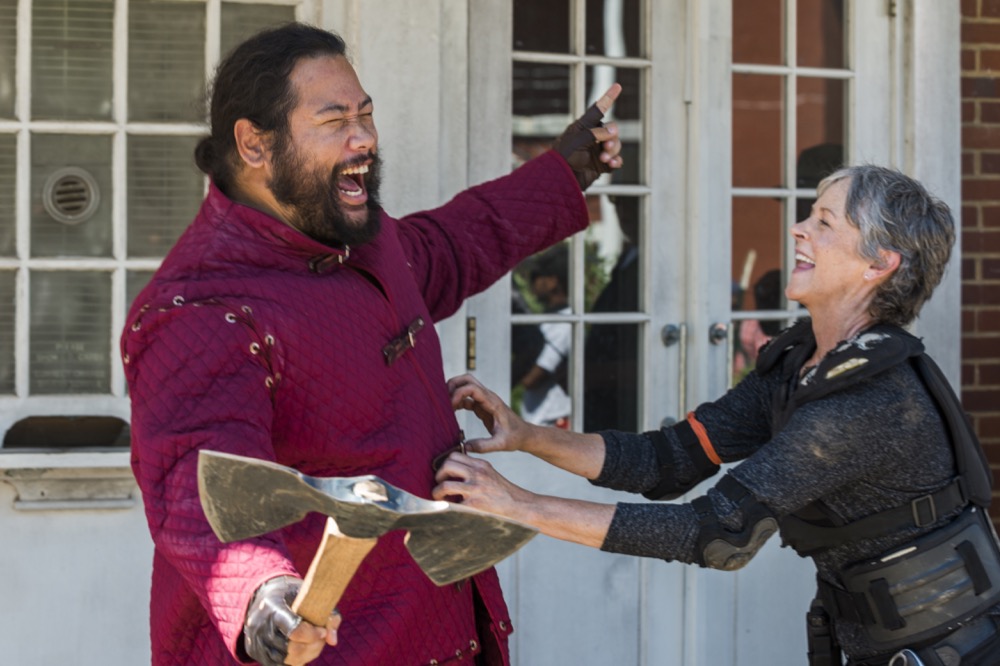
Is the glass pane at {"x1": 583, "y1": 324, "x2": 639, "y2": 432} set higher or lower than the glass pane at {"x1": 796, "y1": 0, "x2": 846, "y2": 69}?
lower

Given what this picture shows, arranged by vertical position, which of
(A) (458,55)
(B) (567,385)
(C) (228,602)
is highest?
(A) (458,55)

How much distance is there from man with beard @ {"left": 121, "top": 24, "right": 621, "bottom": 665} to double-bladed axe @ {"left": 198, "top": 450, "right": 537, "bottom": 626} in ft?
0.51

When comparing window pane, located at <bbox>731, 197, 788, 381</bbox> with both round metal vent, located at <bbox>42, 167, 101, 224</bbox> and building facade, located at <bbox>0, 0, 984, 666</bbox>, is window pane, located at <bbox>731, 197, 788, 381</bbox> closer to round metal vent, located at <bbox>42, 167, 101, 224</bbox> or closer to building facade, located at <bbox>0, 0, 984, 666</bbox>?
building facade, located at <bbox>0, 0, 984, 666</bbox>

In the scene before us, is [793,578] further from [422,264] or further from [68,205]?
[68,205]

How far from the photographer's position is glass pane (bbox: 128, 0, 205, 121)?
12.8 ft

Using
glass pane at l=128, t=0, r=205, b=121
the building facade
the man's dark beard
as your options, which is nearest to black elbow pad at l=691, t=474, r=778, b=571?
the man's dark beard

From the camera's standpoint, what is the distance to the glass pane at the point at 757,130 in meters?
4.54

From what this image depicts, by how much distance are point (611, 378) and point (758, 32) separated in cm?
124

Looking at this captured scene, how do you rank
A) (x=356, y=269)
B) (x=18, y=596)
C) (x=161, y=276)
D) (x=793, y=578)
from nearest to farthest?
(x=161, y=276)
(x=356, y=269)
(x=18, y=596)
(x=793, y=578)

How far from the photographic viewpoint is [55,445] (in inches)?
151

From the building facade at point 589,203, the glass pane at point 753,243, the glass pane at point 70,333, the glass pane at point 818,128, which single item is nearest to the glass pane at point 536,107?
the building facade at point 589,203

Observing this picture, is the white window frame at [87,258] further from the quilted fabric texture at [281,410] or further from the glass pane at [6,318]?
the quilted fabric texture at [281,410]

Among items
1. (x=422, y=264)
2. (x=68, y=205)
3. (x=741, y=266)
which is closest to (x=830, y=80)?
(x=741, y=266)

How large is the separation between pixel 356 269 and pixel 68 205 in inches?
59.1
